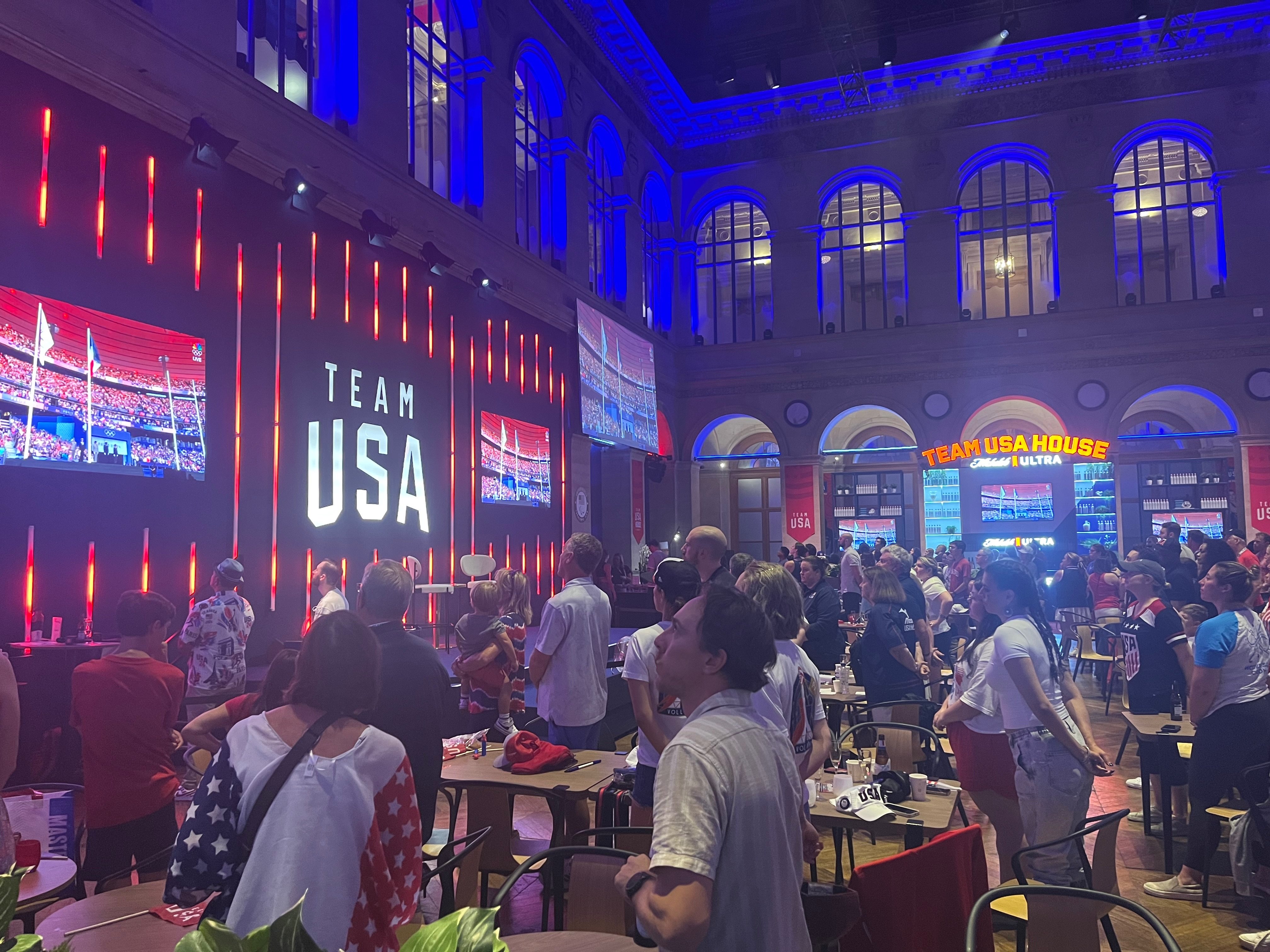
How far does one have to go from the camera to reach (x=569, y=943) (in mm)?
2100

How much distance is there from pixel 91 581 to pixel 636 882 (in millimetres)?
6373

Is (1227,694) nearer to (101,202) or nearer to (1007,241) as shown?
(101,202)

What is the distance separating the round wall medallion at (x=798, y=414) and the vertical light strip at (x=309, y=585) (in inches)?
475

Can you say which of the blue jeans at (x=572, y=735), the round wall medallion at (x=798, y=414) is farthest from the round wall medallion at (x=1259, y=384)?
the blue jeans at (x=572, y=735)

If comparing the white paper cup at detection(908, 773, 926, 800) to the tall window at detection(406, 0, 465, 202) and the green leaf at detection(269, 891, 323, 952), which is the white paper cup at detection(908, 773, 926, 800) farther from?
the tall window at detection(406, 0, 465, 202)

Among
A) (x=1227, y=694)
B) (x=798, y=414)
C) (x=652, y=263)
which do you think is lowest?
(x=1227, y=694)

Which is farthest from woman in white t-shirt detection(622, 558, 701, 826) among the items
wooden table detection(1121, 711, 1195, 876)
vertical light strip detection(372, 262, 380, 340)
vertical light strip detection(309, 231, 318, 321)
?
vertical light strip detection(372, 262, 380, 340)

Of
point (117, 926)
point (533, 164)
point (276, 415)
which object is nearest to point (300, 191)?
point (276, 415)

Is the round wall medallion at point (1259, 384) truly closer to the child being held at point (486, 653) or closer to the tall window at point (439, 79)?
the tall window at point (439, 79)

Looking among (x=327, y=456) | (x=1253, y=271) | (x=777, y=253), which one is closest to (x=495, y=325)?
(x=327, y=456)

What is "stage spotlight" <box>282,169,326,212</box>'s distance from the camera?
8203mm

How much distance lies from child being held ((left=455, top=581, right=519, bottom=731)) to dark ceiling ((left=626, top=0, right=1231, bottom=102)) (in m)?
13.3

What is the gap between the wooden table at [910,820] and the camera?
10.5ft

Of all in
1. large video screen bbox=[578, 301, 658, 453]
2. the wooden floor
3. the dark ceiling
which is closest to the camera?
the wooden floor
